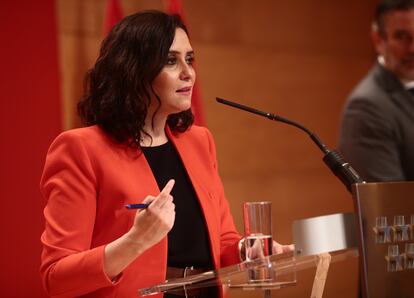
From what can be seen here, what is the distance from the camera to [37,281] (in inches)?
147

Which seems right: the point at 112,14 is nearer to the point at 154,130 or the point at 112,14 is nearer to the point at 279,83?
the point at 279,83

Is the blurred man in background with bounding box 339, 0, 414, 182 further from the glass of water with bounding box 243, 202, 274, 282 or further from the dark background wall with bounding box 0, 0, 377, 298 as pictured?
the dark background wall with bounding box 0, 0, 377, 298

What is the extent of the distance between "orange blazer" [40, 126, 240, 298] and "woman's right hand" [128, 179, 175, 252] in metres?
0.15

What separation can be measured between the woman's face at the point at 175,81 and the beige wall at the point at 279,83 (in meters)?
2.18

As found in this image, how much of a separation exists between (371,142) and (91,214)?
5.13 ft

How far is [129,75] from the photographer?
7.38 feet

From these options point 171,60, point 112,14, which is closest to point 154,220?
point 171,60

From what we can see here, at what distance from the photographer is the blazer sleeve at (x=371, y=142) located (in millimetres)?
3164

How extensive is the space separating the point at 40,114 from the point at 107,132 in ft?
5.46

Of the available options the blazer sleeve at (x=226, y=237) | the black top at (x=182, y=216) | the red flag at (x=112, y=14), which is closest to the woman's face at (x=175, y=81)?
the black top at (x=182, y=216)

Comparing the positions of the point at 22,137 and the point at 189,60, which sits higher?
the point at 189,60

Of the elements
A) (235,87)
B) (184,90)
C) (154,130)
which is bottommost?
(154,130)

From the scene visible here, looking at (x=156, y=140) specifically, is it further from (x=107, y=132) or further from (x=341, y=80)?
(x=341, y=80)

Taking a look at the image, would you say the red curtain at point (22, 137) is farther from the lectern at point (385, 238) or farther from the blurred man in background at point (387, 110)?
the lectern at point (385, 238)
